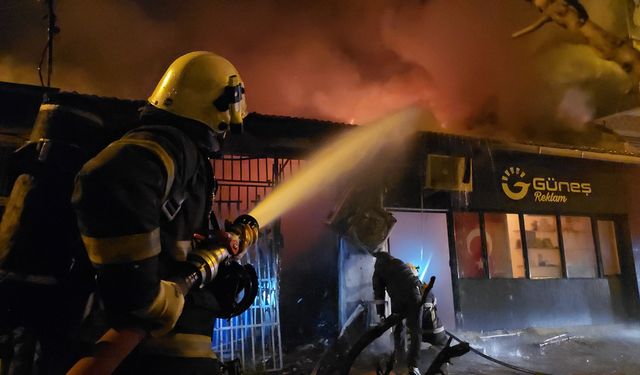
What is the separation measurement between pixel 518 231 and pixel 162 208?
10.4 meters

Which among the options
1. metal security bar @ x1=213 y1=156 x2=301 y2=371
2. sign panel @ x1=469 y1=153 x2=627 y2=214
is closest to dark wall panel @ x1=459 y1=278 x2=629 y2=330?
sign panel @ x1=469 y1=153 x2=627 y2=214

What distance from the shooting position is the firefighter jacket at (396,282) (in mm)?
5938

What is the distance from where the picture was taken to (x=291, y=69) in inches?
541

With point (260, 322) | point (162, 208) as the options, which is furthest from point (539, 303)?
point (162, 208)

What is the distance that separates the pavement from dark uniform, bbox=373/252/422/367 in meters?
1.33

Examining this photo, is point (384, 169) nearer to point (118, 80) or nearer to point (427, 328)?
point (427, 328)

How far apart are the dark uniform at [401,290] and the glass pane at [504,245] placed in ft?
14.1

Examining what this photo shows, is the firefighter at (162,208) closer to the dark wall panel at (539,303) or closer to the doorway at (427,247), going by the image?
the dark wall panel at (539,303)

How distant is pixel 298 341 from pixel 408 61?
1107cm

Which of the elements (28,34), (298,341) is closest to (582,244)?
(298,341)

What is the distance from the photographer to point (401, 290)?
606 cm

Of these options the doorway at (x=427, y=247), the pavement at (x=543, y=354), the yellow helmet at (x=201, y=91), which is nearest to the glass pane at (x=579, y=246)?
the pavement at (x=543, y=354)

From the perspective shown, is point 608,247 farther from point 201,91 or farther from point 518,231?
point 201,91

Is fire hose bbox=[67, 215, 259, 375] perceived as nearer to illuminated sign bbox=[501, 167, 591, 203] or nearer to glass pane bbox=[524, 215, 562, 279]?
illuminated sign bbox=[501, 167, 591, 203]
